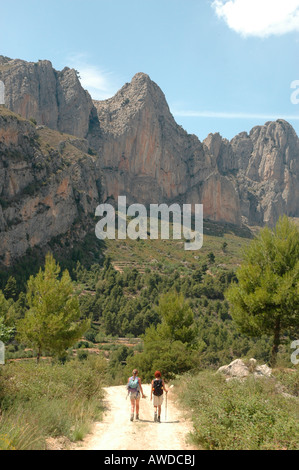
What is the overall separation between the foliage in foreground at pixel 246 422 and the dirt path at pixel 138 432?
0.58 meters

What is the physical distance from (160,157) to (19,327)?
416ft

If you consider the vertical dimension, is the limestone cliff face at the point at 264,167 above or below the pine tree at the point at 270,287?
above

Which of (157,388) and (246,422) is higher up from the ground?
(246,422)

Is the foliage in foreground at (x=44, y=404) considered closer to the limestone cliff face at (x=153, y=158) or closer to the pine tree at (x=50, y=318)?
the pine tree at (x=50, y=318)

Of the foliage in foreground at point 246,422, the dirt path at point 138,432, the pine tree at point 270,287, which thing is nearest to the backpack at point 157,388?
the dirt path at point 138,432

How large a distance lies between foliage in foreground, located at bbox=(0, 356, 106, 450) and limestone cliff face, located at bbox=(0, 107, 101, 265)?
50539 millimetres

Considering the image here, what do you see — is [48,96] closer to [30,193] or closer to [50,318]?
[30,193]

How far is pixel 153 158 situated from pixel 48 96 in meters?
47.2

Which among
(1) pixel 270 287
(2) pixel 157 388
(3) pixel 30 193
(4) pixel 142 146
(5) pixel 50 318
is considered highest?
(4) pixel 142 146

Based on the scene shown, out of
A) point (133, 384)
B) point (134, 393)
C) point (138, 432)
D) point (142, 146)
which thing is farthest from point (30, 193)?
point (142, 146)

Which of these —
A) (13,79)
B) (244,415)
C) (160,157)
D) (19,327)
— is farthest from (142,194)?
(244,415)

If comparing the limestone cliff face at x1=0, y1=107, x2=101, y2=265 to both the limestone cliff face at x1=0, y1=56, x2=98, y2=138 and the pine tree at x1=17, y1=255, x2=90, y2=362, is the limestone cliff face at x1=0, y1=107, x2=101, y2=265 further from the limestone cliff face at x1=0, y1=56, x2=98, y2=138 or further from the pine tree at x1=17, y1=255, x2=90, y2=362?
the limestone cliff face at x1=0, y1=56, x2=98, y2=138

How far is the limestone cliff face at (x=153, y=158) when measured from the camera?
431 feet

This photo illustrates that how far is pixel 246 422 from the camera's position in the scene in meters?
5.98
